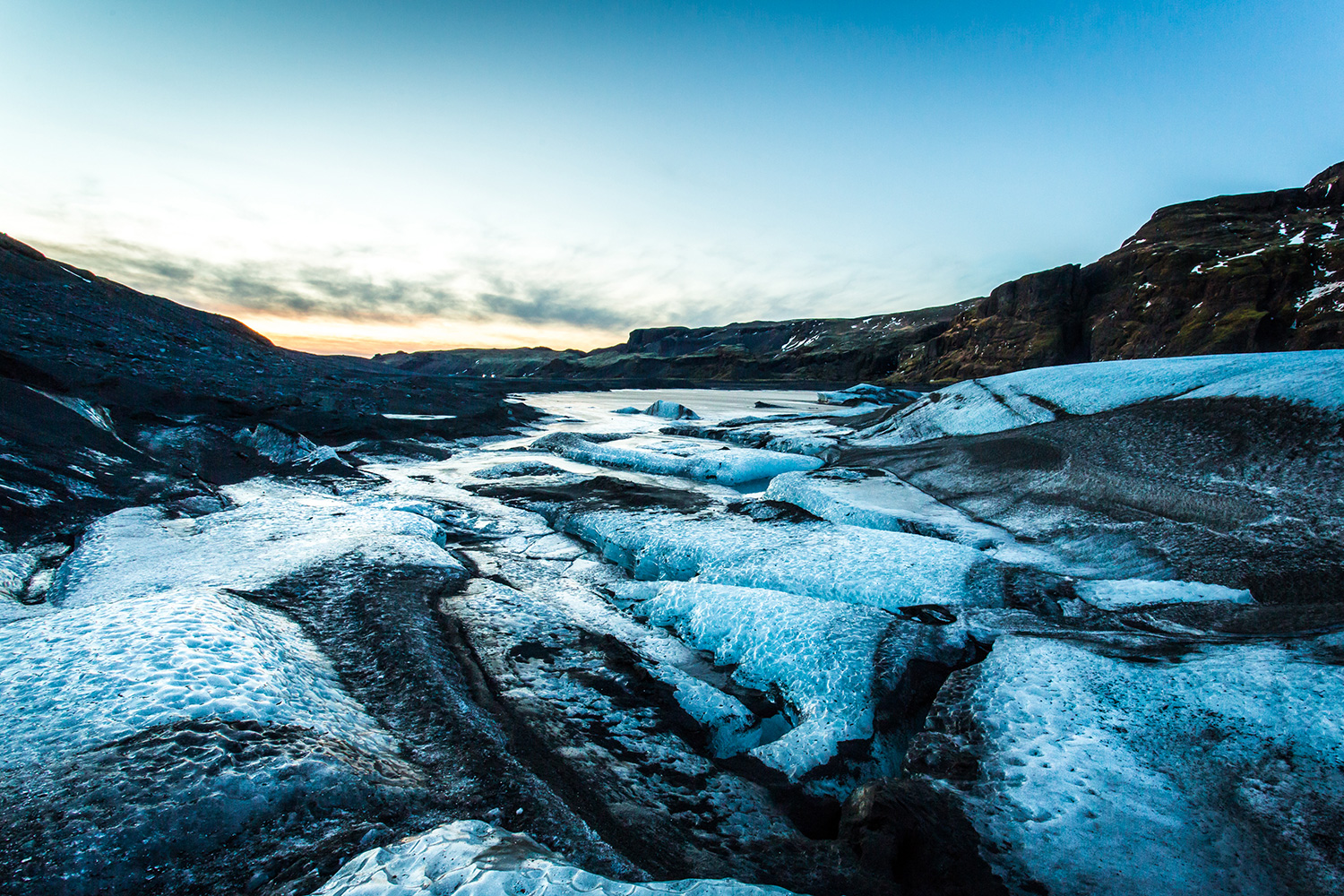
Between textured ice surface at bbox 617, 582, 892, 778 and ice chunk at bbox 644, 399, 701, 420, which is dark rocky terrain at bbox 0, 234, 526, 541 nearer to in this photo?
textured ice surface at bbox 617, 582, 892, 778

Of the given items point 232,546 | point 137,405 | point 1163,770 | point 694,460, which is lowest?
point 1163,770

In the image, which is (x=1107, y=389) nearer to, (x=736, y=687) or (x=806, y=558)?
(x=806, y=558)

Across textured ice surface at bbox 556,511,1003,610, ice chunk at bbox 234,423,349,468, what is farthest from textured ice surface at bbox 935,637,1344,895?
ice chunk at bbox 234,423,349,468

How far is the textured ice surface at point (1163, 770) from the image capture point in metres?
2.56

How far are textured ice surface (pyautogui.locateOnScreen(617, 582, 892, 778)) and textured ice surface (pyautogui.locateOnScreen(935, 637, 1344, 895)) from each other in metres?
0.77

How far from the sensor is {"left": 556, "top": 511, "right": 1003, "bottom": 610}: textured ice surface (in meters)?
5.79

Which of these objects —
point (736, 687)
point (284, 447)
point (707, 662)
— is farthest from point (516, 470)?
point (736, 687)

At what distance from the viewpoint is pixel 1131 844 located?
8.75 ft

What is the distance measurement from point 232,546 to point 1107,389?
1399 cm

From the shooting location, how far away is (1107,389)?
9.48 m

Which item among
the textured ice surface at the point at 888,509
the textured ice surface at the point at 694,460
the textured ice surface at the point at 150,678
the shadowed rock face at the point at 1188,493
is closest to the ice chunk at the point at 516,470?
the textured ice surface at the point at 694,460

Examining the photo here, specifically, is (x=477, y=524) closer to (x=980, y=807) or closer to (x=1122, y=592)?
(x=980, y=807)

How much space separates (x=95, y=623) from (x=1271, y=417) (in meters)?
Answer: 12.5

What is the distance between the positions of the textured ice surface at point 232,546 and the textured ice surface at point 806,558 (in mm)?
2722
